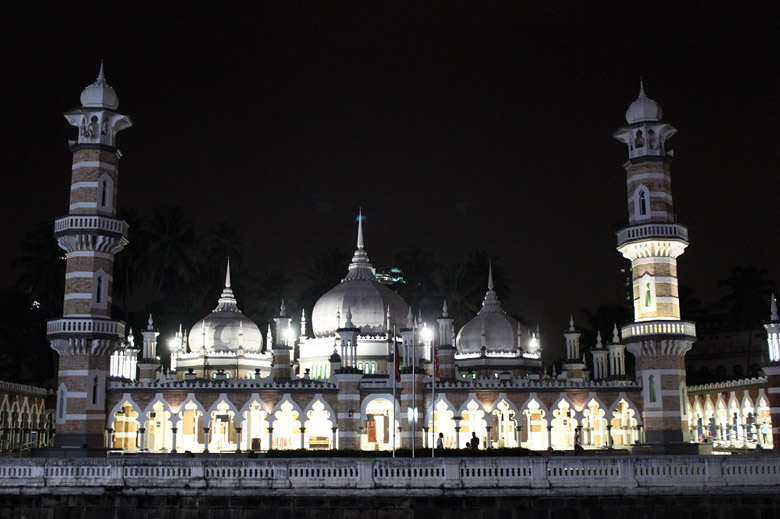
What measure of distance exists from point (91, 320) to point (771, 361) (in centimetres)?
3119

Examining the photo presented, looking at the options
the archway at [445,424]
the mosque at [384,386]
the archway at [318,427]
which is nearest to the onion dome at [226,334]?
the mosque at [384,386]

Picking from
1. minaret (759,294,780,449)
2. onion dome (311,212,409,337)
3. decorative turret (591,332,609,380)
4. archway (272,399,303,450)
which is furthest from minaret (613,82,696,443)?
onion dome (311,212,409,337)

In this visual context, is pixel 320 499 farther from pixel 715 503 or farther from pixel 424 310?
pixel 424 310

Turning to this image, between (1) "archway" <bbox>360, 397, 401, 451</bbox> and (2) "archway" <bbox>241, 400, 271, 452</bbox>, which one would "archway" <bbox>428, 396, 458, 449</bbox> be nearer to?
(1) "archway" <bbox>360, 397, 401, 451</bbox>

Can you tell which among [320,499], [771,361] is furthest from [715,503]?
[771,361]

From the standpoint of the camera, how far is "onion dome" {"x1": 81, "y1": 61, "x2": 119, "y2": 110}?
152 ft

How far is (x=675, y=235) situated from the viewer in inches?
1757

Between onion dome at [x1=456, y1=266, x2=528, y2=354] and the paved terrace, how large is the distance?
34.4 m

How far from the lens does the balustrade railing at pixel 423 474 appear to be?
29281mm

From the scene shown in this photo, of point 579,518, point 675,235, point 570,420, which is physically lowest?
point 579,518

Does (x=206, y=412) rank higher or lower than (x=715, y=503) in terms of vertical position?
higher

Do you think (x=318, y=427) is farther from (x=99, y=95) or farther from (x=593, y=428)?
(x=99, y=95)

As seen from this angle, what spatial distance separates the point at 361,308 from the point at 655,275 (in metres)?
22.3

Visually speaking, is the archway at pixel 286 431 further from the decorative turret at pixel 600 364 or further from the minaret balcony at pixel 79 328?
the decorative turret at pixel 600 364
